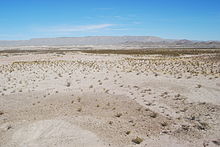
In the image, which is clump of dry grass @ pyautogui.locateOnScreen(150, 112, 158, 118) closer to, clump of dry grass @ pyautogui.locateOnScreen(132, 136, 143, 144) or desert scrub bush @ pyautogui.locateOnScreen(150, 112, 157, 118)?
desert scrub bush @ pyautogui.locateOnScreen(150, 112, 157, 118)

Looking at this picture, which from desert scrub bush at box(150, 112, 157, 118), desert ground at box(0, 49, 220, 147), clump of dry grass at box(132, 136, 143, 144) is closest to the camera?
clump of dry grass at box(132, 136, 143, 144)

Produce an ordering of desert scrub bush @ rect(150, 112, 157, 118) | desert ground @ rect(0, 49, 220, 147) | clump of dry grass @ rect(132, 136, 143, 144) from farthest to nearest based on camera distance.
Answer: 1. desert scrub bush @ rect(150, 112, 157, 118)
2. desert ground @ rect(0, 49, 220, 147)
3. clump of dry grass @ rect(132, 136, 143, 144)

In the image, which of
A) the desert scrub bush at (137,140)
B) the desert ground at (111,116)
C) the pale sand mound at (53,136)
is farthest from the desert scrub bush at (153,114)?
the pale sand mound at (53,136)

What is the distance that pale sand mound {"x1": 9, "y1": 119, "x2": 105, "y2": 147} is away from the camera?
20.6 feet

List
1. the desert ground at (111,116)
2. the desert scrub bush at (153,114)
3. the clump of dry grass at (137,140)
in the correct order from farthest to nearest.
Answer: the desert scrub bush at (153,114), the desert ground at (111,116), the clump of dry grass at (137,140)

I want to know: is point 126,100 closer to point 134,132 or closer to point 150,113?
point 150,113

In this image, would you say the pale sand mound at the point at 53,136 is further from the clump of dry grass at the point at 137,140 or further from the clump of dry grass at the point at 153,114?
the clump of dry grass at the point at 153,114

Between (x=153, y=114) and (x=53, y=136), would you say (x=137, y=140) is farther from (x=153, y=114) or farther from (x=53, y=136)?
(x=53, y=136)

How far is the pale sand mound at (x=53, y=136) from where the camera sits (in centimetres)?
628

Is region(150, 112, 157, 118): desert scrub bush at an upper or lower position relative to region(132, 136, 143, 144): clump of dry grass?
upper

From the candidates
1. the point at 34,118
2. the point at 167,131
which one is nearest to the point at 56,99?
the point at 34,118

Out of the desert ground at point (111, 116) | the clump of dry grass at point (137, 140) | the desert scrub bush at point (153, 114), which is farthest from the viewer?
the desert scrub bush at point (153, 114)

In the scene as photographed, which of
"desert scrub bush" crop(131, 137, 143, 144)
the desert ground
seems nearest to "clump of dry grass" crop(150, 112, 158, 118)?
the desert ground

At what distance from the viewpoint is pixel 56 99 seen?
36.0ft
